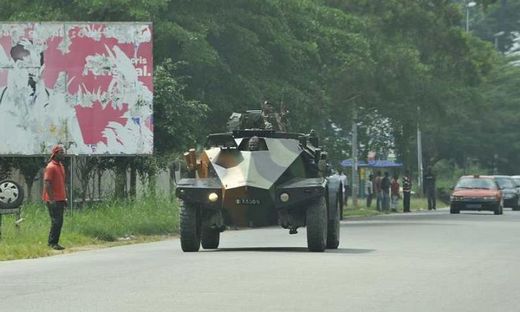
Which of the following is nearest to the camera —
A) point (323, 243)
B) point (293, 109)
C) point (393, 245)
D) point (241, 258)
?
point (241, 258)

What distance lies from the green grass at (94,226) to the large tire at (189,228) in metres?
2.54

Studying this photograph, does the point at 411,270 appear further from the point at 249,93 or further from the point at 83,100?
the point at 249,93

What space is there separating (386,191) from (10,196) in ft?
99.4

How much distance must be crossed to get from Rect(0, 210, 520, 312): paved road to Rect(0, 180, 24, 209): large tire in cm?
204

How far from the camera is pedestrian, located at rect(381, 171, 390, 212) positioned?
172 ft

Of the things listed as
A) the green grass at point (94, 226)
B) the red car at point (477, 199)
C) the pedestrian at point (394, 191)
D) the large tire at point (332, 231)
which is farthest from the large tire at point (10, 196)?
the pedestrian at point (394, 191)

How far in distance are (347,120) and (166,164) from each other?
1629 centimetres

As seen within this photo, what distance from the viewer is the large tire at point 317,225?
68.6 feet

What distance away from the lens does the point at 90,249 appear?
24188mm

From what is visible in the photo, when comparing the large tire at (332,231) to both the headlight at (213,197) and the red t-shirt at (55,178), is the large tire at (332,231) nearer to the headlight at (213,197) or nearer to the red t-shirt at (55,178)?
the headlight at (213,197)

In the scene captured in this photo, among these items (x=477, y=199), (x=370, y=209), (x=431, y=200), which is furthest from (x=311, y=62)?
(x=431, y=200)

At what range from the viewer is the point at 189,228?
21328 mm

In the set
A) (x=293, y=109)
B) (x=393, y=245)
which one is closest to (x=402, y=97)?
(x=293, y=109)

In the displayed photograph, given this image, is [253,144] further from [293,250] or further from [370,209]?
[370,209]
